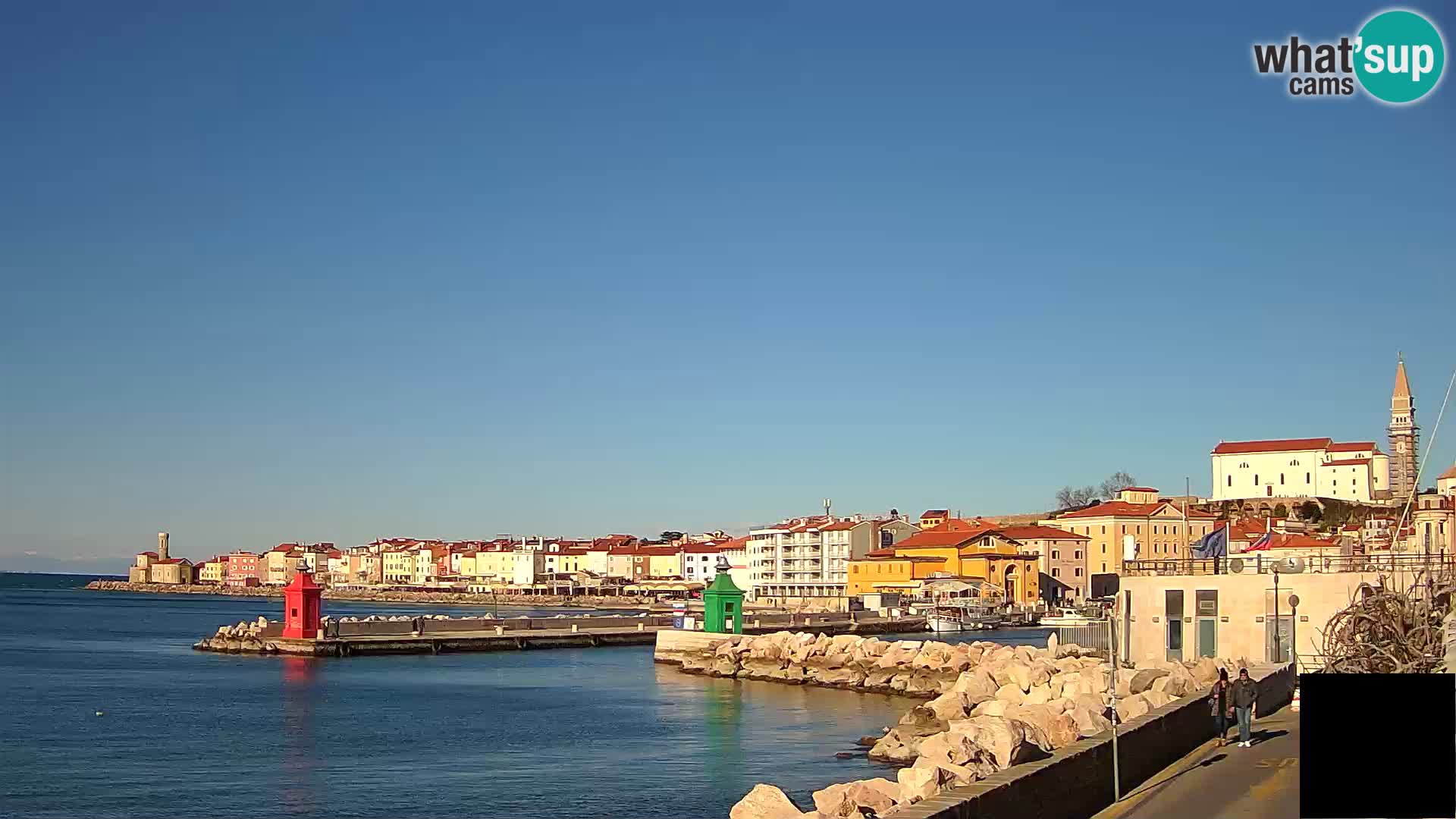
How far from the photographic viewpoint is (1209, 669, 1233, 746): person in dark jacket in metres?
18.7

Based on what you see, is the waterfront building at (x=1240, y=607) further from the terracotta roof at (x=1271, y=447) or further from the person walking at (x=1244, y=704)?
the terracotta roof at (x=1271, y=447)

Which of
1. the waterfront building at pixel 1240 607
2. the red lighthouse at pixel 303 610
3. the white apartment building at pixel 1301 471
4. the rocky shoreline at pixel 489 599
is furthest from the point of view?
the rocky shoreline at pixel 489 599

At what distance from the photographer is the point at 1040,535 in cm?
11544

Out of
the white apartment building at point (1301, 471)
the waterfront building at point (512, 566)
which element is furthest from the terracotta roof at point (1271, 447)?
the waterfront building at point (512, 566)

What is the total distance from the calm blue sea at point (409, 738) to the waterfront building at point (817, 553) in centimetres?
6384

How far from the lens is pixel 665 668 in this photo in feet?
189

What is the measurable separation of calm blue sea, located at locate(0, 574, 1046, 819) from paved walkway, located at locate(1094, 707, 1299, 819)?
28.6 feet

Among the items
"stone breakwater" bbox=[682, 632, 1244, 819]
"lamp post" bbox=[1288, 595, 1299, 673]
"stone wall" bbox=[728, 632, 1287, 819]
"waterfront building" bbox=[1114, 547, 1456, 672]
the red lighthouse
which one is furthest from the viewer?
the red lighthouse

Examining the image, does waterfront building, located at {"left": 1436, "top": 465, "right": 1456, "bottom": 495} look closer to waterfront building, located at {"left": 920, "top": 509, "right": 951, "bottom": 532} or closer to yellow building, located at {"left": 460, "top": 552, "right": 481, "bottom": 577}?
waterfront building, located at {"left": 920, "top": 509, "right": 951, "bottom": 532}

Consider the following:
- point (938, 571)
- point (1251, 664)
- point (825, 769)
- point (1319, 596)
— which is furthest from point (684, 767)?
point (938, 571)

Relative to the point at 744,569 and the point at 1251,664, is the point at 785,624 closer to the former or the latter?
the point at 1251,664

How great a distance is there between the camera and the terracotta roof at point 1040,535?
11456 centimetres

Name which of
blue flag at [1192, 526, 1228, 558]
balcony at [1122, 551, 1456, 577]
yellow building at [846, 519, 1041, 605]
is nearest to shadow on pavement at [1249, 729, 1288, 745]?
balcony at [1122, 551, 1456, 577]

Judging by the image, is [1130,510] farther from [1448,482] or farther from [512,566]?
[512,566]
